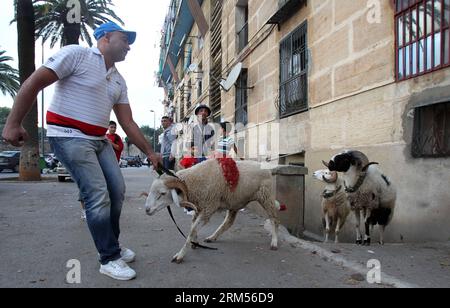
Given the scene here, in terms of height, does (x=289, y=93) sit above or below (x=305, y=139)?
above

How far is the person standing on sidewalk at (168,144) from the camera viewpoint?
292 inches

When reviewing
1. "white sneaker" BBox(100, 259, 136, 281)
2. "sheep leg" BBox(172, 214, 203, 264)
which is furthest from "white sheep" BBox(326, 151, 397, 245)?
"white sneaker" BBox(100, 259, 136, 281)

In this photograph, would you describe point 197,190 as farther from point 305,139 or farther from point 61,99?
point 305,139

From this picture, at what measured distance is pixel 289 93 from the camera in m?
9.03

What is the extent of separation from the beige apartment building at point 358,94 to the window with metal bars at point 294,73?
0.02 m

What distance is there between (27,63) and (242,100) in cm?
840

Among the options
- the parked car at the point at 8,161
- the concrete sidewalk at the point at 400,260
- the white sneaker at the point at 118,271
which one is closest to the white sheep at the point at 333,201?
the concrete sidewalk at the point at 400,260

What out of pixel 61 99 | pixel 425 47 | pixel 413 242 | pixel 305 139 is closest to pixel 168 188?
pixel 61 99

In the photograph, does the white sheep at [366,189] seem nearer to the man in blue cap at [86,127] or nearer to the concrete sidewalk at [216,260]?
the concrete sidewalk at [216,260]

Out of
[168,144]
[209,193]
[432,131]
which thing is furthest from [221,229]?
[168,144]

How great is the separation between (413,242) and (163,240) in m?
3.20

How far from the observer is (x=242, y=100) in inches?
503

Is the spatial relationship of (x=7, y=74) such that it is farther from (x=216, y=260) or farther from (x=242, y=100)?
(x=216, y=260)

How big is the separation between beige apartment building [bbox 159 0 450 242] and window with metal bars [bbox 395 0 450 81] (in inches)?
0.5
